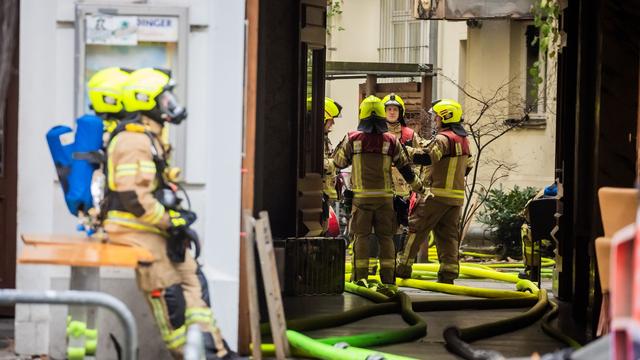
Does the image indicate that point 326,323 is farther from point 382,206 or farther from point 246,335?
point 382,206

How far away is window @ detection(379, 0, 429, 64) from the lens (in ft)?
104

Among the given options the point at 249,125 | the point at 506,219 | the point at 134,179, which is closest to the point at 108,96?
the point at 134,179

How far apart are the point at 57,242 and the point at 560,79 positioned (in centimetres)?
739

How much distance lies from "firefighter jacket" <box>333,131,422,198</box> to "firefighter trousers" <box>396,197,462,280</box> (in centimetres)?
50

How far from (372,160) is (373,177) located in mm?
171

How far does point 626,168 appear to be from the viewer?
10.9 meters

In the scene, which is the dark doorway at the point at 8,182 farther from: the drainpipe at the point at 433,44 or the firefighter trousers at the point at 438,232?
the drainpipe at the point at 433,44

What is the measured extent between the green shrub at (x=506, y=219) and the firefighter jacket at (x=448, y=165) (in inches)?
201

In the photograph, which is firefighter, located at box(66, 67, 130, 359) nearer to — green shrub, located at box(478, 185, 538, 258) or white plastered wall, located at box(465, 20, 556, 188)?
green shrub, located at box(478, 185, 538, 258)

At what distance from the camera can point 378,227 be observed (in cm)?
1441

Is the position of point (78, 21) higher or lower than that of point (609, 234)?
higher

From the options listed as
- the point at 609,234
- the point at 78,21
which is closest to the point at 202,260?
the point at 78,21

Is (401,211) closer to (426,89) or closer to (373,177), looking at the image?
(373,177)

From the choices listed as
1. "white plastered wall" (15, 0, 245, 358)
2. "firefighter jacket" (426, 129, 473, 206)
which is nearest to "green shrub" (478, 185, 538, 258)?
"firefighter jacket" (426, 129, 473, 206)
